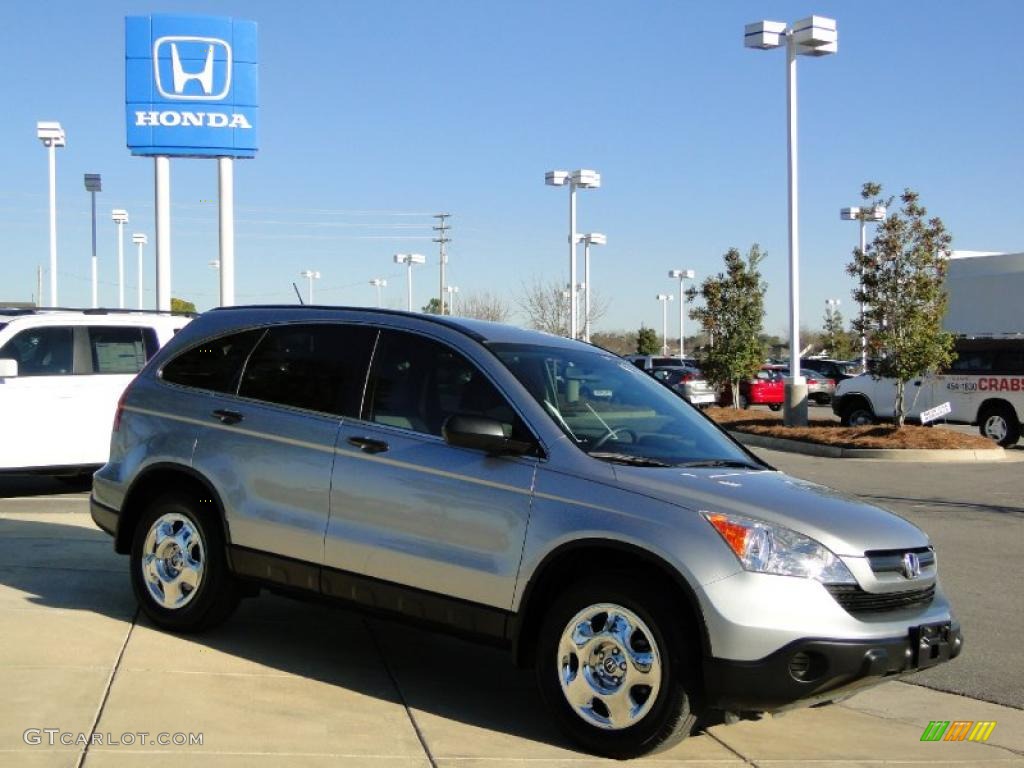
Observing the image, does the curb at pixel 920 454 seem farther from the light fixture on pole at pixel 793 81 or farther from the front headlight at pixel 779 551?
the front headlight at pixel 779 551

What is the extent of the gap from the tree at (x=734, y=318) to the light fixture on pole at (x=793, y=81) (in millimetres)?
5131

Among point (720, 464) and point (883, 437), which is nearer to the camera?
point (720, 464)

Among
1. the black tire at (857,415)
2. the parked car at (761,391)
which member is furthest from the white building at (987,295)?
the black tire at (857,415)

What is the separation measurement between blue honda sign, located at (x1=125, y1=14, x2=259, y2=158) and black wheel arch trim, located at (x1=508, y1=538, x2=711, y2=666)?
18.8 m

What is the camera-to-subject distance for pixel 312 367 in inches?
259

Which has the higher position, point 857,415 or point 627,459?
point 627,459

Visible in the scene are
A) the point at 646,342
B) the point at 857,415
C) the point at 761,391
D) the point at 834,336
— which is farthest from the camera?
the point at 834,336

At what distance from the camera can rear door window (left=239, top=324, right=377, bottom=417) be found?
6340 mm

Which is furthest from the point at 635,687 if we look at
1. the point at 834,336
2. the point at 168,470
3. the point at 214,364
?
the point at 834,336

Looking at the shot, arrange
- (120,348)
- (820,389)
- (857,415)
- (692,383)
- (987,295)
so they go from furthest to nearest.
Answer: (987,295), (820,389), (692,383), (857,415), (120,348)

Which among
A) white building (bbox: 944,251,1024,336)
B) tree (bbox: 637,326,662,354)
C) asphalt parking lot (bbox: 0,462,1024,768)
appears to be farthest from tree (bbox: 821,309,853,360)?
asphalt parking lot (bbox: 0,462,1024,768)

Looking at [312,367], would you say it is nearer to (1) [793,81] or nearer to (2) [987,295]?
(1) [793,81]

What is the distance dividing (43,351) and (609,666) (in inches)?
380

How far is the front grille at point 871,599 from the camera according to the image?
196 inches
